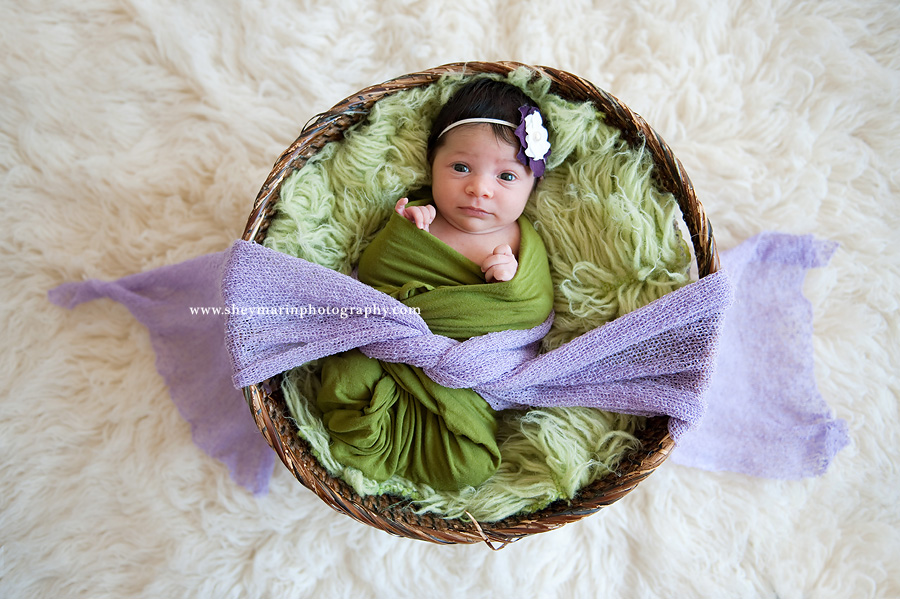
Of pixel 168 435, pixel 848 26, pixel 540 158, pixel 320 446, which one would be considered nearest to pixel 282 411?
pixel 320 446

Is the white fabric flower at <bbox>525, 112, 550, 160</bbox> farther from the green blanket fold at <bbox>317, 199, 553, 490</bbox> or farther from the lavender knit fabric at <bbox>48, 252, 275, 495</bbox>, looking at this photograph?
the lavender knit fabric at <bbox>48, 252, 275, 495</bbox>

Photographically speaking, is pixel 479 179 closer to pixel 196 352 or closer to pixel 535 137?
pixel 535 137

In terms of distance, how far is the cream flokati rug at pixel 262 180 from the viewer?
1525 millimetres

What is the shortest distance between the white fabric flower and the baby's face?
0.03 m

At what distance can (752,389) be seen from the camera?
5.16 feet

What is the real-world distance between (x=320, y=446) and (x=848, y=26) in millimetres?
1752

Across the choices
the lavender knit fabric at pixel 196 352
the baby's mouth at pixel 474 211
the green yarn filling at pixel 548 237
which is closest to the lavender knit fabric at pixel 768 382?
the green yarn filling at pixel 548 237

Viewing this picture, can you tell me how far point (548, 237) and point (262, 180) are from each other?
0.77 meters

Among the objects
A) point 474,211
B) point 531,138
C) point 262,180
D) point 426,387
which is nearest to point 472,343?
point 426,387

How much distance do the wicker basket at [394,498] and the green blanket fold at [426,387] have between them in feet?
0.28

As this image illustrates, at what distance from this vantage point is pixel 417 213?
4.50 ft

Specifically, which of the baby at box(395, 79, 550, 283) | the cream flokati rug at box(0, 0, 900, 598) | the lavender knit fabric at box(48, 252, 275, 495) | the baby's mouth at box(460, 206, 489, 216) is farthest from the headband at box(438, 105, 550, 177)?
the lavender knit fabric at box(48, 252, 275, 495)

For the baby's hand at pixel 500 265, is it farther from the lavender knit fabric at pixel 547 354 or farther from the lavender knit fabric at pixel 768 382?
the lavender knit fabric at pixel 768 382

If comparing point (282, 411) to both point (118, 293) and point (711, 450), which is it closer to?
point (118, 293)
